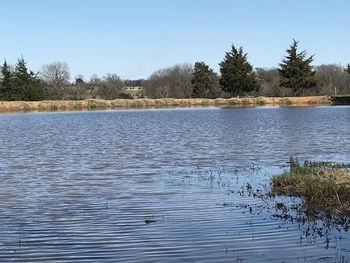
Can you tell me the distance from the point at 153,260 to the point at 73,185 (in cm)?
795

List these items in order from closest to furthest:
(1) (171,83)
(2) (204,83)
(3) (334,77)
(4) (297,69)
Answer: (4) (297,69) < (2) (204,83) < (1) (171,83) < (3) (334,77)

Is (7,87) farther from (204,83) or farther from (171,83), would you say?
(171,83)

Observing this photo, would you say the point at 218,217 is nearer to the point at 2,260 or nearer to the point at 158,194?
the point at 158,194

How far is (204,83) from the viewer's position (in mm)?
104500

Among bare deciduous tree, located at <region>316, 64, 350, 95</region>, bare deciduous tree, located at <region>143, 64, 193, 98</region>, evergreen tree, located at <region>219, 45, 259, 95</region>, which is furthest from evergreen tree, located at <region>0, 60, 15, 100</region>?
bare deciduous tree, located at <region>316, 64, 350, 95</region>

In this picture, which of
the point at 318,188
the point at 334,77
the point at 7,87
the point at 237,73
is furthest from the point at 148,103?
the point at 318,188

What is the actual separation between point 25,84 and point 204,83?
3358 cm

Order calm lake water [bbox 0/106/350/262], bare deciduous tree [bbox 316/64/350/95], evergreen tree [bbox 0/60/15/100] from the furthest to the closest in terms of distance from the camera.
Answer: bare deciduous tree [bbox 316/64/350/95] → evergreen tree [bbox 0/60/15/100] → calm lake water [bbox 0/106/350/262]

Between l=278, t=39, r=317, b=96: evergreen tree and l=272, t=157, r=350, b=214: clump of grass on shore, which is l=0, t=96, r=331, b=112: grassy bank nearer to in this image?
l=278, t=39, r=317, b=96: evergreen tree

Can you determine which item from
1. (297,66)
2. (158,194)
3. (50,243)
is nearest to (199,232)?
(50,243)

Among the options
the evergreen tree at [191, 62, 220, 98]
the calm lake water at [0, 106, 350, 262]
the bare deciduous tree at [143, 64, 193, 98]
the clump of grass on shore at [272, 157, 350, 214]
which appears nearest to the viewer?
the calm lake water at [0, 106, 350, 262]

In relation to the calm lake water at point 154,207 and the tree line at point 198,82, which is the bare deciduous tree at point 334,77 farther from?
the calm lake water at point 154,207

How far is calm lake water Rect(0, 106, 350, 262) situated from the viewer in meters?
8.55

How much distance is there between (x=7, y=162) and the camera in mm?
21719
